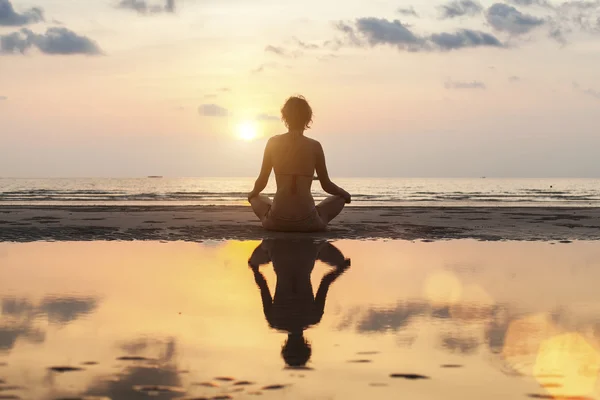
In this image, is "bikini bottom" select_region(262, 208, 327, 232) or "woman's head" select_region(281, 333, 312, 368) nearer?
"woman's head" select_region(281, 333, 312, 368)

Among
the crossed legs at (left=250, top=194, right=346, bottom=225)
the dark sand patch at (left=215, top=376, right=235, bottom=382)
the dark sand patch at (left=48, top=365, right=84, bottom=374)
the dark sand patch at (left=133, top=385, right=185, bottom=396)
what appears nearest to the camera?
the dark sand patch at (left=133, top=385, right=185, bottom=396)

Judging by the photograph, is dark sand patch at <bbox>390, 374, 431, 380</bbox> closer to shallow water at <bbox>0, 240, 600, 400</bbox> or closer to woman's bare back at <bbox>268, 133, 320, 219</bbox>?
shallow water at <bbox>0, 240, 600, 400</bbox>

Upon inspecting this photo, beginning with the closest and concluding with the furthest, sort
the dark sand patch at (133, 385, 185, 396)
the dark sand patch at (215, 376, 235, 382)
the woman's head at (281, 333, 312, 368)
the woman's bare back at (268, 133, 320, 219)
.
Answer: the dark sand patch at (133, 385, 185, 396) → the dark sand patch at (215, 376, 235, 382) → the woman's head at (281, 333, 312, 368) → the woman's bare back at (268, 133, 320, 219)

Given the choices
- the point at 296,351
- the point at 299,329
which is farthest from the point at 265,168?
the point at 296,351

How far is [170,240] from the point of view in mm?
12359

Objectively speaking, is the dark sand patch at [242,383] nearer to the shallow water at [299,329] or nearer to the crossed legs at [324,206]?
the shallow water at [299,329]

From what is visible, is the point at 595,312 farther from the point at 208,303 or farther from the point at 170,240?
the point at 170,240

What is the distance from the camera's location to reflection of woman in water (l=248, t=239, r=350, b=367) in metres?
4.51

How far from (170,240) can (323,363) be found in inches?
348

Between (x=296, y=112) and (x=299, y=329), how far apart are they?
8121 mm

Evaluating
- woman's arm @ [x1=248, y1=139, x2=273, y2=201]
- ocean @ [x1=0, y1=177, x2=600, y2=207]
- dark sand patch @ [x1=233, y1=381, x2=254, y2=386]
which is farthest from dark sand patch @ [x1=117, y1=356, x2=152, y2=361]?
ocean @ [x1=0, y1=177, x2=600, y2=207]

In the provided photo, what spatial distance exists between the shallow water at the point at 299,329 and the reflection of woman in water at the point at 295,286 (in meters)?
0.03

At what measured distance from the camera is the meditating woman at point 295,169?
488 inches

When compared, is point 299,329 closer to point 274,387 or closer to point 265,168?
point 274,387
